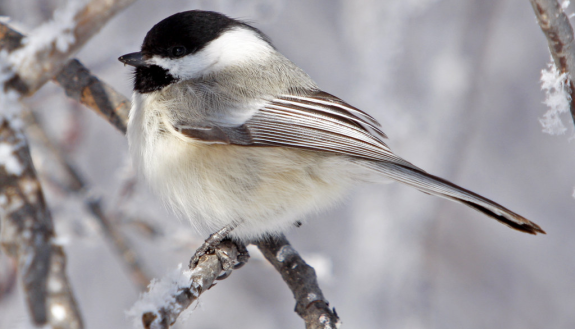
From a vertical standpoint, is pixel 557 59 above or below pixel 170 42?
below

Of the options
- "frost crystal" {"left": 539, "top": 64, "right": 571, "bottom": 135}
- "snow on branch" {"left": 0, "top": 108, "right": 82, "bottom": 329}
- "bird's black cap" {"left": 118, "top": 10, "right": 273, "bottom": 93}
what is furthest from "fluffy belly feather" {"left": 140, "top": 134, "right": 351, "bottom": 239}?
"frost crystal" {"left": 539, "top": 64, "right": 571, "bottom": 135}

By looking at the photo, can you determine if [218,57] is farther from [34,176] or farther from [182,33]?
[34,176]

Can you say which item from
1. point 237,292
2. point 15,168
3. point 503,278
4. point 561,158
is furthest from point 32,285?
point 561,158

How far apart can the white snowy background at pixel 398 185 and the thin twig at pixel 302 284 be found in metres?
0.27

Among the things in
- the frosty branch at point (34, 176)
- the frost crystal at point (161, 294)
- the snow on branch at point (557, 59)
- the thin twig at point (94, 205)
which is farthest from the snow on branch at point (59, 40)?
the snow on branch at point (557, 59)

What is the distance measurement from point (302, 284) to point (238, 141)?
48 centimetres

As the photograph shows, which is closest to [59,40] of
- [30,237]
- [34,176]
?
[34,176]

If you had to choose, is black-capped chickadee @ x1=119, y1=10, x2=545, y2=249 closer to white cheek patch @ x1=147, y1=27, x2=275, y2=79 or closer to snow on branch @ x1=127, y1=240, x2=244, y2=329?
white cheek patch @ x1=147, y1=27, x2=275, y2=79

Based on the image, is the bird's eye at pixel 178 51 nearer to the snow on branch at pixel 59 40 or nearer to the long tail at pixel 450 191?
the snow on branch at pixel 59 40

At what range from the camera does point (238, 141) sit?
1381mm

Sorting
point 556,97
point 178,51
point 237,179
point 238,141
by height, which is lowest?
point 556,97

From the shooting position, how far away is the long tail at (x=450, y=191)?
1.17 meters

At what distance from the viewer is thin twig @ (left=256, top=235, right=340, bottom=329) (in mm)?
1173

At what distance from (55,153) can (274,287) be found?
1.57 metres
